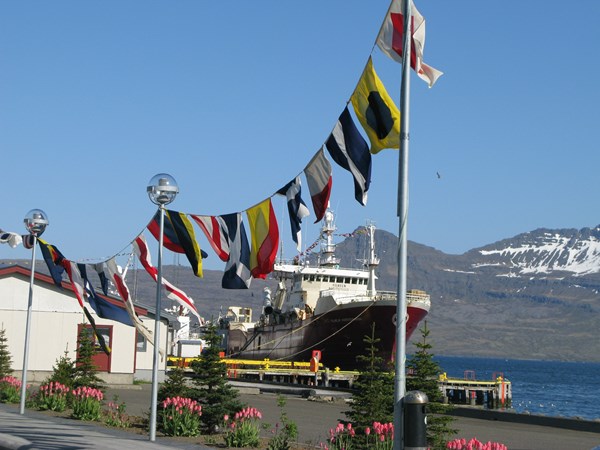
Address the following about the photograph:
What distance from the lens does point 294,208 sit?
16.0m

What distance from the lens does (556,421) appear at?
90.6ft

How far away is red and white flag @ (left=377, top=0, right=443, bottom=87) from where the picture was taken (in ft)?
43.0

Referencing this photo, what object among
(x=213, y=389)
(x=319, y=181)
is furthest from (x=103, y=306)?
(x=319, y=181)

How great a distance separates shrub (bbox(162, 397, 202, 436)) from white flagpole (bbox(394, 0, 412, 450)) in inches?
307

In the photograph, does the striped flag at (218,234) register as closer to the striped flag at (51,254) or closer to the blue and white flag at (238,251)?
the blue and white flag at (238,251)

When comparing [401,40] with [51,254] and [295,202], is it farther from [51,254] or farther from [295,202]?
[51,254]

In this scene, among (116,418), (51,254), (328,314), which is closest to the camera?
(116,418)

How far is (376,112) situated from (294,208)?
301 cm

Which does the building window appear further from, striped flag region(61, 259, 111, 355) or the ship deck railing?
the ship deck railing

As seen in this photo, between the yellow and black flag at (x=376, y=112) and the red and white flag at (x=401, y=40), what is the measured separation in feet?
1.50

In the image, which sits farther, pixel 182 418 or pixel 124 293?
pixel 124 293

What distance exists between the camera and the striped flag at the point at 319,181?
588 inches

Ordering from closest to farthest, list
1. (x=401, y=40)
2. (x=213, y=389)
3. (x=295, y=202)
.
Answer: (x=401, y=40), (x=295, y=202), (x=213, y=389)

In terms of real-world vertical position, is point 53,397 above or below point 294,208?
below
